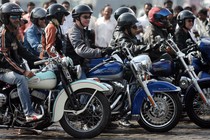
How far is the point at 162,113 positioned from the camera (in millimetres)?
9898

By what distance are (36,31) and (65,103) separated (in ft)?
9.73

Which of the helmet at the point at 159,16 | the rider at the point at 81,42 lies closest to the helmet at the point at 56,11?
the rider at the point at 81,42

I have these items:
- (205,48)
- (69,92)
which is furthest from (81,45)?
(205,48)

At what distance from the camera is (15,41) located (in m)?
9.48

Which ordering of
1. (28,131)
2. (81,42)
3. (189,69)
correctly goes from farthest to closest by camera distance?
(189,69), (28,131), (81,42)

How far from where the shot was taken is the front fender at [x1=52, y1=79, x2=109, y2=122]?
9266 mm

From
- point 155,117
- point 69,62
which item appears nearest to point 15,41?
point 69,62

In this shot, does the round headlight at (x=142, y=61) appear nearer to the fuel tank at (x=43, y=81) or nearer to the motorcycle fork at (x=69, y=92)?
the motorcycle fork at (x=69, y=92)

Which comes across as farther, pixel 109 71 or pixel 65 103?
pixel 109 71

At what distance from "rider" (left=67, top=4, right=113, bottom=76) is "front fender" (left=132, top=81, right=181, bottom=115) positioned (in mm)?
743

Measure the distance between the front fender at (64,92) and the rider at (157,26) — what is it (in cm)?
197

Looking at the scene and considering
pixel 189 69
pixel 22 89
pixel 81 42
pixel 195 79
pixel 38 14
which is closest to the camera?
pixel 22 89

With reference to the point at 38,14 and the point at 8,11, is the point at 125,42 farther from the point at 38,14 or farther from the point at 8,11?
the point at 38,14

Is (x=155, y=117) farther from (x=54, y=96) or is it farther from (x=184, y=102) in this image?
(x=54, y=96)
